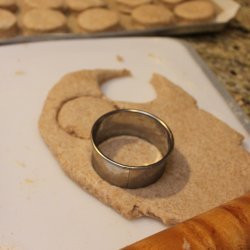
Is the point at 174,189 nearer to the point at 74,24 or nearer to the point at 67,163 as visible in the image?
the point at 67,163

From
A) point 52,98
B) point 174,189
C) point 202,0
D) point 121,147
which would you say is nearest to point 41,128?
point 52,98

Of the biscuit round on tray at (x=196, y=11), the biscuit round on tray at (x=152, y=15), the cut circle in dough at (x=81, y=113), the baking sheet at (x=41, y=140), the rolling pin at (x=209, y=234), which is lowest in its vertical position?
the baking sheet at (x=41, y=140)

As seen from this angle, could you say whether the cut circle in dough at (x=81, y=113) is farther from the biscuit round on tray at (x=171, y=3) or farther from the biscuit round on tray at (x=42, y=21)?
the biscuit round on tray at (x=171, y=3)

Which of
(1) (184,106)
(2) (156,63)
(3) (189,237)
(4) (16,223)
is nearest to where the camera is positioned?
(3) (189,237)

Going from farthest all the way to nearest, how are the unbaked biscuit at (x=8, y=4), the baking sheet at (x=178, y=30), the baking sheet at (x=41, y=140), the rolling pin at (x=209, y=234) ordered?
the unbaked biscuit at (x=8, y=4) < the baking sheet at (x=178, y=30) < the baking sheet at (x=41, y=140) < the rolling pin at (x=209, y=234)

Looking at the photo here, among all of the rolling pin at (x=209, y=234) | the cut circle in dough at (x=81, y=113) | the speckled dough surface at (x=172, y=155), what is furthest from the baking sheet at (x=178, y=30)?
the rolling pin at (x=209, y=234)

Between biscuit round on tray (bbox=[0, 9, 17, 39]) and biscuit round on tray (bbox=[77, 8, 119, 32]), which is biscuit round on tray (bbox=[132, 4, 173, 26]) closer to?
biscuit round on tray (bbox=[77, 8, 119, 32])

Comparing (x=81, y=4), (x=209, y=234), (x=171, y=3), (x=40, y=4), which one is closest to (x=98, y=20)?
(x=81, y=4)

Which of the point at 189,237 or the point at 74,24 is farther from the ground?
the point at 189,237
